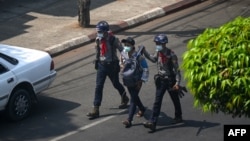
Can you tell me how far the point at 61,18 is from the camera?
67.0 ft

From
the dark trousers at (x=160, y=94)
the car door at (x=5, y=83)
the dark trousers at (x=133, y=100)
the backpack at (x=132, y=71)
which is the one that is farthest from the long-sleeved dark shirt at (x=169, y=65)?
the car door at (x=5, y=83)

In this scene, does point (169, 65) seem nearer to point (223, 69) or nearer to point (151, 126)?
point (151, 126)

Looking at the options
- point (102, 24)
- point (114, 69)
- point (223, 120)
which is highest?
point (102, 24)

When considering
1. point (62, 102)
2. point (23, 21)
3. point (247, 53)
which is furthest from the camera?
point (23, 21)

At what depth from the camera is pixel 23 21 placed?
20188mm

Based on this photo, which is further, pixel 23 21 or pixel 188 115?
pixel 23 21

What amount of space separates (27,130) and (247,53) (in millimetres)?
5611

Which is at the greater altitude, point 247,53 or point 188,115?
point 247,53

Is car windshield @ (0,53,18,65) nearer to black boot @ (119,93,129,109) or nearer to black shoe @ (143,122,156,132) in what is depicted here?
black boot @ (119,93,129,109)

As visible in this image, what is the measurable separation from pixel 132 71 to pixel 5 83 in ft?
7.80

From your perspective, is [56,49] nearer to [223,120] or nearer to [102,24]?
[102,24]

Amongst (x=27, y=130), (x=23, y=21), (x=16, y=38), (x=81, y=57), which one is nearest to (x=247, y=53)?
(x=27, y=130)

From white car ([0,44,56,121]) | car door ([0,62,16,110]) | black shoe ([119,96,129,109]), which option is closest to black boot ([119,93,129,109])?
black shoe ([119,96,129,109])

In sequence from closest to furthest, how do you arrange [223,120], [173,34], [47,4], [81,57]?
[223,120]
[81,57]
[173,34]
[47,4]
